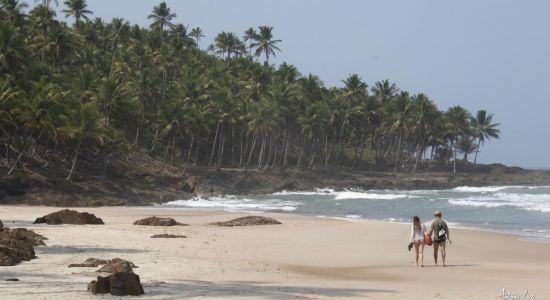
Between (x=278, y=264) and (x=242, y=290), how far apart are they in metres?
4.66

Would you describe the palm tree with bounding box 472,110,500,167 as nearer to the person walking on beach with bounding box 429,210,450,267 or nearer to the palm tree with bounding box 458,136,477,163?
the palm tree with bounding box 458,136,477,163

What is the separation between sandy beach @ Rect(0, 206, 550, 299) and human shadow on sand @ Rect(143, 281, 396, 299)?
2cm

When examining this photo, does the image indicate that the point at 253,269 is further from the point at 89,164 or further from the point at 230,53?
the point at 230,53

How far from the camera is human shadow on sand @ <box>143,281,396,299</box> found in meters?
8.85

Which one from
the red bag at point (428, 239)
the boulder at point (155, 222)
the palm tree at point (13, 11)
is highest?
the palm tree at point (13, 11)

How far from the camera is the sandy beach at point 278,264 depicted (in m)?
9.65

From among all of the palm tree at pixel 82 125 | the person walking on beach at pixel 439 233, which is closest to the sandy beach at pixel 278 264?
the person walking on beach at pixel 439 233

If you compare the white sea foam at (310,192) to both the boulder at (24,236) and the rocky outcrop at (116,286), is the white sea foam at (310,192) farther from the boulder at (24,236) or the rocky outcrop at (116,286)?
the rocky outcrop at (116,286)

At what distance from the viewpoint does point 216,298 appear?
8.57 metres

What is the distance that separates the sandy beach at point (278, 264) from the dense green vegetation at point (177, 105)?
67.9 ft

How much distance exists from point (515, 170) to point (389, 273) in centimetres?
9482

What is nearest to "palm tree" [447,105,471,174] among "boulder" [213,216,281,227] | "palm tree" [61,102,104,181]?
"palm tree" [61,102,104,181]

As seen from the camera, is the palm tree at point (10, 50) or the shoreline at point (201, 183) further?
the palm tree at point (10, 50)

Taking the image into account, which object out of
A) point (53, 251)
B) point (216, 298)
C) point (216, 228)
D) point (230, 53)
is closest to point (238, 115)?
point (230, 53)
